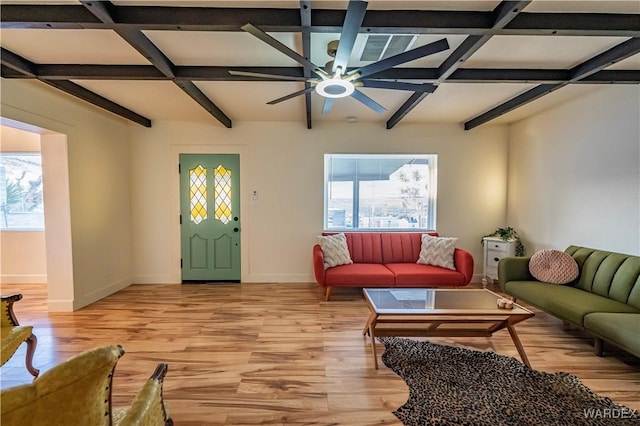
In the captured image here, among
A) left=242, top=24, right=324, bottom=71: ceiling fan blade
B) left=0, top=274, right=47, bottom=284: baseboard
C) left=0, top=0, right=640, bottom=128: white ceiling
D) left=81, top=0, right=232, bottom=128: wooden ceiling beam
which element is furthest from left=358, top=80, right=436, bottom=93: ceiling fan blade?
left=0, top=274, right=47, bottom=284: baseboard

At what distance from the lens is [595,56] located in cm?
254

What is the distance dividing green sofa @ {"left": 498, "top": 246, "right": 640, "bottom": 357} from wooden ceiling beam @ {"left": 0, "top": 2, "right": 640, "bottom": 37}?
211 cm

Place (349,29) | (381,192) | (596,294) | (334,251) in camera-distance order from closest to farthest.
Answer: (349,29)
(596,294)
(334,251)
(381,192)

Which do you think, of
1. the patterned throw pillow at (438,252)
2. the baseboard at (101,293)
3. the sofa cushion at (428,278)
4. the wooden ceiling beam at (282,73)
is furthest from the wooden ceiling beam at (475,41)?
the baseboard at (101,293)

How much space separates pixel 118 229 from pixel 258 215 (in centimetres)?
209

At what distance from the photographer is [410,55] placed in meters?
2.01

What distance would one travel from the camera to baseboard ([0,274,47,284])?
461 centimetres

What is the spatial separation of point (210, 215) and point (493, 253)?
4550 millimetres

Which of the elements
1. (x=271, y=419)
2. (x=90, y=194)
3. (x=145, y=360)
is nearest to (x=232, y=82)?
(x=90, y=194)

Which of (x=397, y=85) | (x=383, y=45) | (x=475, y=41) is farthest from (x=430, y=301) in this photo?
(x=383, y=45)

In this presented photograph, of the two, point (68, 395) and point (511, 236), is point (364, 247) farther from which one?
point (68, 395)

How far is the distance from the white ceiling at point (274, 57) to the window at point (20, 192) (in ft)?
7.70

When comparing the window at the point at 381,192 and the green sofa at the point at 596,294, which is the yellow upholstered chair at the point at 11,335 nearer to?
Result: the window at the point at 381,192

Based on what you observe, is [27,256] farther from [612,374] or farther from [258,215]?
[612,374]
